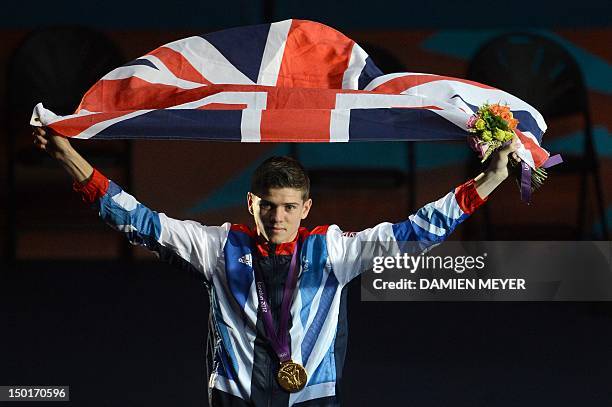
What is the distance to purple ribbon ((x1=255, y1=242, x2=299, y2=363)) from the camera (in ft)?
12.7

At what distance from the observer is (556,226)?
8203 millimetres

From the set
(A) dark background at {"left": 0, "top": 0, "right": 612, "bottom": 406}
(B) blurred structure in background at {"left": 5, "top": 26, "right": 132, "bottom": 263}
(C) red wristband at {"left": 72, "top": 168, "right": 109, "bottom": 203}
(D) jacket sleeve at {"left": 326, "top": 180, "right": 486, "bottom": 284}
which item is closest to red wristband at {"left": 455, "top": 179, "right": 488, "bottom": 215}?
(D) jacket sleeve at {"left": 326, "top": 180, "right": 486, "bottom": 284}

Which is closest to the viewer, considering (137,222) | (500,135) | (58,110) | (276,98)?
(500,135)

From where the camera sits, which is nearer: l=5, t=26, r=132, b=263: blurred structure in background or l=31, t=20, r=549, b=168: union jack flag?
l=31, t=20, r=549, b=168: union jack flag

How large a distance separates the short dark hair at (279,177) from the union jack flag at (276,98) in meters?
0.24

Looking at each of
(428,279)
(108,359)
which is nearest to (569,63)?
(428,279)

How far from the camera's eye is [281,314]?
391cm

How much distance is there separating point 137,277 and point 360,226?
5.07 feet

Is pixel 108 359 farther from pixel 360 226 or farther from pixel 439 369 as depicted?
pixel 360 226

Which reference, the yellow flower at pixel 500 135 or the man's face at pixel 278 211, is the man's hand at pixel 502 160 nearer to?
the yellow flower at pixel 500 135

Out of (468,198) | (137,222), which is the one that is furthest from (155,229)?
(468,198)

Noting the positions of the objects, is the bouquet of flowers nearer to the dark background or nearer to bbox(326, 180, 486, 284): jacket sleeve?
bbox(326, 180, 486, 284): jacket sleeve

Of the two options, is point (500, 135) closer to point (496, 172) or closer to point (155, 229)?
point (496, 172)

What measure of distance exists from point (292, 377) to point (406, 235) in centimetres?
56
